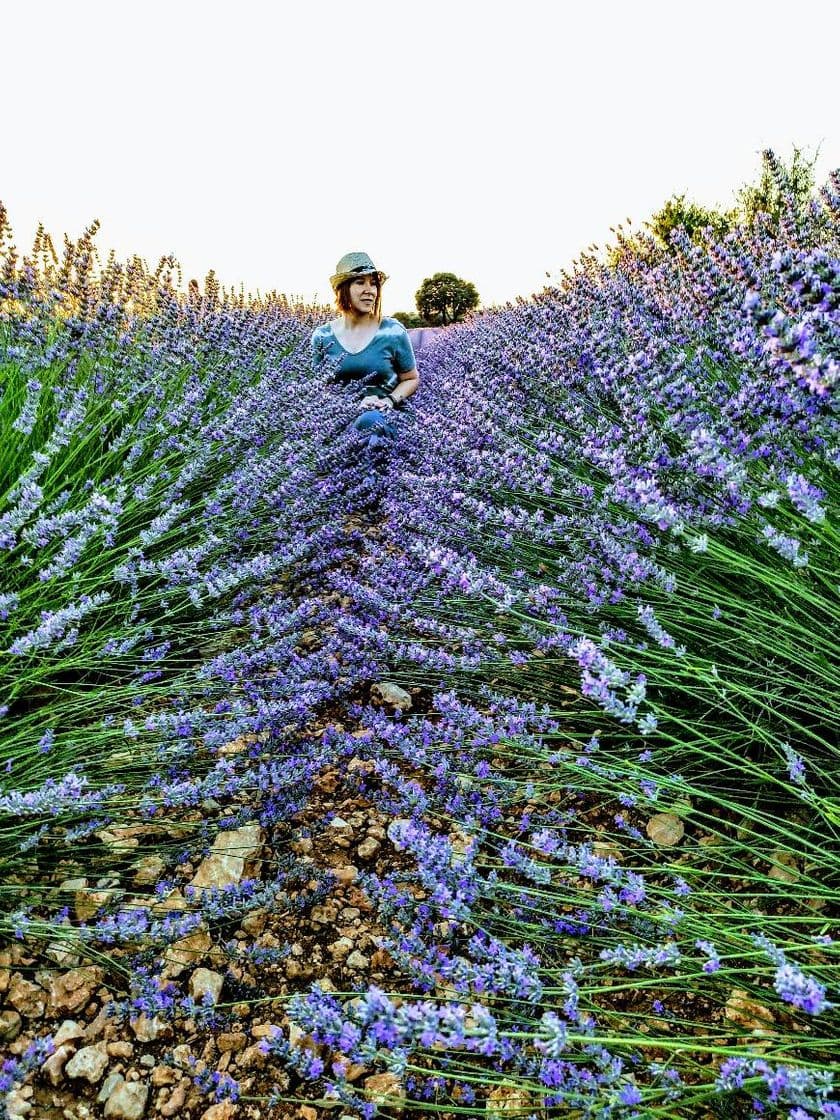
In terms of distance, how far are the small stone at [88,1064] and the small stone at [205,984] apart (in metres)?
0.16

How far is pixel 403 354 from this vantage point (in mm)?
4680

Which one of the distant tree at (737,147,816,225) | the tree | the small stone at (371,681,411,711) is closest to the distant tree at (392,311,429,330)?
the tree

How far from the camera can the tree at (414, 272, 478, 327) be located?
20922mm

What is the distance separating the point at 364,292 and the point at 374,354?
1.33 ft

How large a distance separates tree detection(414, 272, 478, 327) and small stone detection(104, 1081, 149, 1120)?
69.7 ft

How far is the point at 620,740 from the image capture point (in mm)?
1731

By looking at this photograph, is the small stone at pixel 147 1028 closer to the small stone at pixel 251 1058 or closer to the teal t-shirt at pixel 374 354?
the small stone at pixel 251 1058

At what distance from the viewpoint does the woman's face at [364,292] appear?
429 centimetres

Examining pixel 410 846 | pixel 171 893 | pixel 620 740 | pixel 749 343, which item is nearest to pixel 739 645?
pixel 620 740

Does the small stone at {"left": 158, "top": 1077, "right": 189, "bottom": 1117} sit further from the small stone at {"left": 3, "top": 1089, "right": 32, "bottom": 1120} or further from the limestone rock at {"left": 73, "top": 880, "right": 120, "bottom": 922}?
the limestone rock at {"left": 73, "top": 880, "right": 120, "bottom": 922}

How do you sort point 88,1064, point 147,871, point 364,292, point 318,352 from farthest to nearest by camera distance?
1. point 318,352
2. point 364,292
3. point 147,871
4. point 88,1064

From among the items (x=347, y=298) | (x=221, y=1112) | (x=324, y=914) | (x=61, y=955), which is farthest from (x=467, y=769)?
(x=347, y=298)

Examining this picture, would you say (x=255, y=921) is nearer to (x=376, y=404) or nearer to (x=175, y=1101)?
→ (x=175, y=1101)

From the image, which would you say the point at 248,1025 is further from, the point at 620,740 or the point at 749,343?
the point at 749,343
